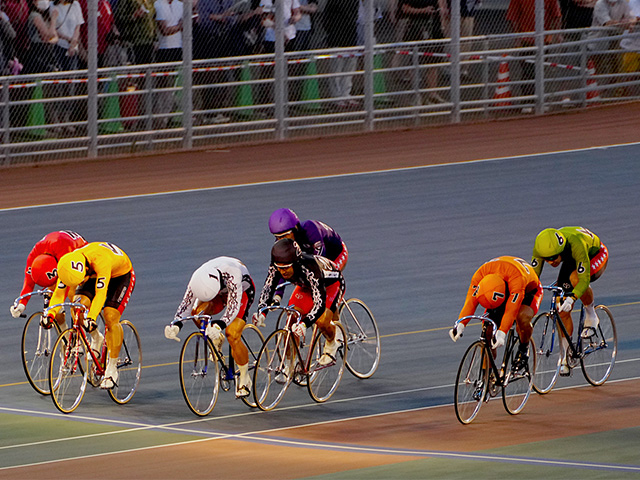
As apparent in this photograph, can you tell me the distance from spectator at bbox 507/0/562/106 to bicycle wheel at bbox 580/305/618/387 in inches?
583

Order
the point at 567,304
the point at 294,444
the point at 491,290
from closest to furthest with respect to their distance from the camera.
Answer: the point at 294,444 → the point at 491,290 → the point at 567,304

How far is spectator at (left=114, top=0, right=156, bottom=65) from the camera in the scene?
22.3 meters

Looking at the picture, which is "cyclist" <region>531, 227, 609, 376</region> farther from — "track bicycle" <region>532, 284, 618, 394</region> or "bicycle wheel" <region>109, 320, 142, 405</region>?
"bicycle wheel" <region>109, 320, 142, 405</region>

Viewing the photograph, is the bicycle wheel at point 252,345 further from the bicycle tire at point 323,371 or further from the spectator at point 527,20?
the spectator at point 527,20

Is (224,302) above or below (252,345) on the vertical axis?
above

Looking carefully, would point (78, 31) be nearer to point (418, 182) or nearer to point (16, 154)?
point (16, 154)

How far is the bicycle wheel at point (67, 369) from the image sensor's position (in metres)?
11.6

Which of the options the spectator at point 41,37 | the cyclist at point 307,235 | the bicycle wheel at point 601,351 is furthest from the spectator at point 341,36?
the bicycle wheel at point 601,351

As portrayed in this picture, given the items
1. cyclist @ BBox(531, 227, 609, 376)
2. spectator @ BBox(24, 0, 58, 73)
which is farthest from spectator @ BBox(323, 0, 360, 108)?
cyclist @ BBox(531, 227, 609, 376)

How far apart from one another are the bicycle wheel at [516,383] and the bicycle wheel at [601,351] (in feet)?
3.27

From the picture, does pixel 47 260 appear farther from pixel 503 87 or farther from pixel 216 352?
pixel 503 87

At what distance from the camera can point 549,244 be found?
1198cm

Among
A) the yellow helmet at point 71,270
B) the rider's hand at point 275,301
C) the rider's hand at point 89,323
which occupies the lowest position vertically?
the rider's hand at point 89,323

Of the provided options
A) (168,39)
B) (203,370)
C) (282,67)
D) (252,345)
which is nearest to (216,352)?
(203,370)
